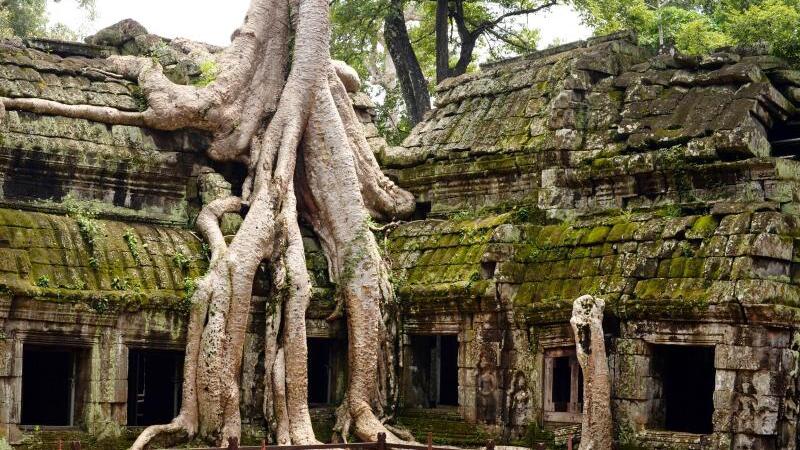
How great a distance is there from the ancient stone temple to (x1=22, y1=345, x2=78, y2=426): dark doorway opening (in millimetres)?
27

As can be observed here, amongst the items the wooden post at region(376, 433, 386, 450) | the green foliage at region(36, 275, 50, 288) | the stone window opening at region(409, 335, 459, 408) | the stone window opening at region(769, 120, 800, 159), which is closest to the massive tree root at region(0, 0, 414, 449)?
the stone window opening at region(409, 335, 459, 408)

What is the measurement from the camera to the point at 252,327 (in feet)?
59.6

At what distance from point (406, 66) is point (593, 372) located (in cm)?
1254

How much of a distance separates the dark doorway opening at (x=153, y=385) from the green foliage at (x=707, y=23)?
27.3 feet

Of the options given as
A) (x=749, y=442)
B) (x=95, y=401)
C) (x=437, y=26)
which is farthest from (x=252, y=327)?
(x=437, y=26)

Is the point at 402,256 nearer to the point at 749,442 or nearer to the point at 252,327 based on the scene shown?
the point at 252,327

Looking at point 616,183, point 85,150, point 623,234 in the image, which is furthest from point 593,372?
point 85,150

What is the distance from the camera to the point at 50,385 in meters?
18.1

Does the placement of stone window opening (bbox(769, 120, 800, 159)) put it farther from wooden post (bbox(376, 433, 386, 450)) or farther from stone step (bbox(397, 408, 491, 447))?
wooden post (bbox(376, 433, 386, 450))

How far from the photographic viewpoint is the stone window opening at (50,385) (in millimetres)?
17234

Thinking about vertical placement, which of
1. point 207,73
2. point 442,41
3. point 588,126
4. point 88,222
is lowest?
point 88,222

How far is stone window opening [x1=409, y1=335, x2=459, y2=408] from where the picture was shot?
19375mm

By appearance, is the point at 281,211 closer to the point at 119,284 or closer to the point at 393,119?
the point at 119,284

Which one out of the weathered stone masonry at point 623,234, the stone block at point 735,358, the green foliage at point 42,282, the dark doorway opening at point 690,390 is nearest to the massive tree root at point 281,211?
the weathered stone masonry at point 623,234
